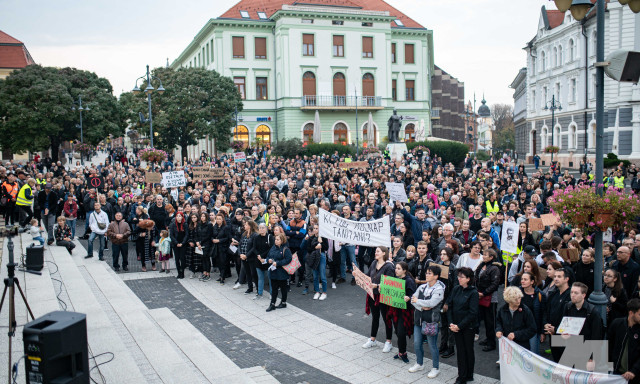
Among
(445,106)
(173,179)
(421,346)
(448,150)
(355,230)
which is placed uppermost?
(445,106)

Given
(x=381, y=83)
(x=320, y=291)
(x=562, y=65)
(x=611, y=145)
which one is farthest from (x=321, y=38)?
(x=320, y=291)

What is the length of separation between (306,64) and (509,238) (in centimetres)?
4677

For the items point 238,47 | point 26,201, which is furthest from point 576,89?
point 26,201

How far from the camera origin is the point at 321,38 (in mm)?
55500

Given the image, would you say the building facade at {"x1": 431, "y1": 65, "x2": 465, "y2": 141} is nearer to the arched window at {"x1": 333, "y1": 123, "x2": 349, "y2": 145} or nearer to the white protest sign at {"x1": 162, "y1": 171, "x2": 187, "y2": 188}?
the arched window at {"x1": 333, "y1": 123, "x2": 349, "y2": 145}

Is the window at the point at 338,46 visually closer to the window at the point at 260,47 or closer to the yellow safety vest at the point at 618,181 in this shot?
the window at the point at 260,47

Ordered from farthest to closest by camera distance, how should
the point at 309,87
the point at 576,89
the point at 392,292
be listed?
1. the point at 309,87
2. the point at 576,89
3. the point at 392,292

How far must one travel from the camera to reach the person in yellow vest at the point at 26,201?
16866 millimetres

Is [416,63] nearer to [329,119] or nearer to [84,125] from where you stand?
[329,119]

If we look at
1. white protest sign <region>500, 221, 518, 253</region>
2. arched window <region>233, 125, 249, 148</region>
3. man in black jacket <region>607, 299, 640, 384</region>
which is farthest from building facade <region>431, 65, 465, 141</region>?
man in black jacket <region>607, 299, 640, 384</region>

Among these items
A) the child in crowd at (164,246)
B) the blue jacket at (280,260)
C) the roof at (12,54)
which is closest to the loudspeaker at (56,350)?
the blue jacket at (280,260)

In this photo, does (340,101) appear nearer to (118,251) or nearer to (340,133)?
(340,133)

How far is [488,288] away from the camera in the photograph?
9.04 meters

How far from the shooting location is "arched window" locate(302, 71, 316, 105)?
56.0 meters
